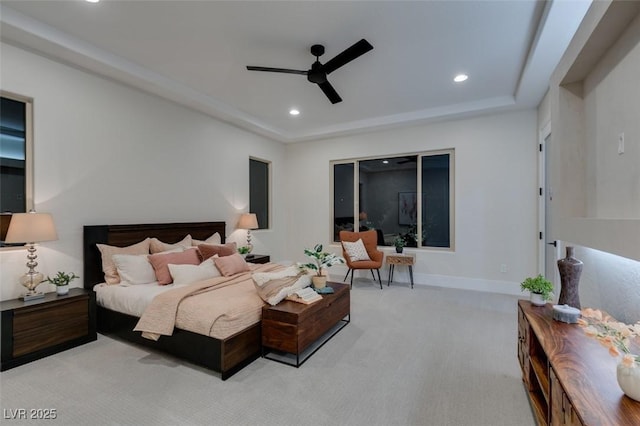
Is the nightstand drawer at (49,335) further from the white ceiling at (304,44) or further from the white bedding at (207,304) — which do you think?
the white ceiling at (304,44)

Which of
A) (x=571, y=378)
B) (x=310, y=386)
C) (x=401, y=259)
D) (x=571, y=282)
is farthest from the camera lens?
(x=401, y=259)

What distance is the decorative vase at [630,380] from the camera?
3.31 feet

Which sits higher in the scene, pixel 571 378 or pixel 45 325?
pixel 571 378

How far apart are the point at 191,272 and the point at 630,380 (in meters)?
3.30

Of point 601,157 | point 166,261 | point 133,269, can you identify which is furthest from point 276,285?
point 601,157

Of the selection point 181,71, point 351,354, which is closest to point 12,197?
point 181,71

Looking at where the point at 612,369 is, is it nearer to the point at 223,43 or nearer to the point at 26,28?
the point at 223,43

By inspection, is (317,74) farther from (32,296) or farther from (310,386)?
(32,296)

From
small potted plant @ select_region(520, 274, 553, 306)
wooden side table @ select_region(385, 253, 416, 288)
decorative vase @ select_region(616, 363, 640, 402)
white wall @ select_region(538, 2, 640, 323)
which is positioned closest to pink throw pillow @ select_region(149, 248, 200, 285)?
wooden side table @ select_region(385, 253, 416, 288)

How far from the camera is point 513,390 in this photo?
6.86 feet

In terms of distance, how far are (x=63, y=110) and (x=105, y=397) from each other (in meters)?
2.86

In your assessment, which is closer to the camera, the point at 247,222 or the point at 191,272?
the point at 191,272

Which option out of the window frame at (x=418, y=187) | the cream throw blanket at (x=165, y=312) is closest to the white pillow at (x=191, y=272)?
the cream throw blanket at (x=165, y=312)

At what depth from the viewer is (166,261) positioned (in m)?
3.23
